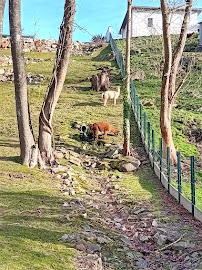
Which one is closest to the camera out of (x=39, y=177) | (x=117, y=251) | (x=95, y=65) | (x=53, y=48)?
(x=117, y=251)

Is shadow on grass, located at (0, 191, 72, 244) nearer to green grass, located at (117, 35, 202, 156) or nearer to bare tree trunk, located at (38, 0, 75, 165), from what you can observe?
bare tree trunk, located at (38, 0, 75, 165)

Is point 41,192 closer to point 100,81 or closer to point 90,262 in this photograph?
point 90,262

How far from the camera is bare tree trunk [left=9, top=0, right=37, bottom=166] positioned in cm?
987

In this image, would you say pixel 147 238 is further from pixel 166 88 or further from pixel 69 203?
pixel 166 88

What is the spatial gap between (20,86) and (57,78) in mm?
1177

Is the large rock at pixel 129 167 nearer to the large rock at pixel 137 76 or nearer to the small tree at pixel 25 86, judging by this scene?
the small tree at pixel 25 86

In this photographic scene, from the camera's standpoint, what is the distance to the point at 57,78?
424 inches

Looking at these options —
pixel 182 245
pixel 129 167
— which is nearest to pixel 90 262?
pixel 182 245

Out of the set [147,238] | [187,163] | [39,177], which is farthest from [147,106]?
[147,238]

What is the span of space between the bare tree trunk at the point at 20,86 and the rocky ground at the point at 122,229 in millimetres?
929

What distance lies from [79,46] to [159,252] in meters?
44.3

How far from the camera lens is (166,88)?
12391 mm

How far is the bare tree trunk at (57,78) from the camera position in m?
10.5

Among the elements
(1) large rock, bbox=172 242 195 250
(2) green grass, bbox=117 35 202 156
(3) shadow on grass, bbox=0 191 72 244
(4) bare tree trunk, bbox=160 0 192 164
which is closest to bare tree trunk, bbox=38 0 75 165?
(3) shadow on grass, bbox=0 191 72 244
